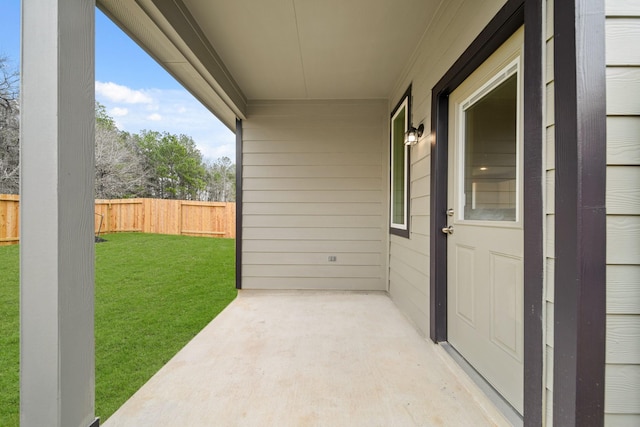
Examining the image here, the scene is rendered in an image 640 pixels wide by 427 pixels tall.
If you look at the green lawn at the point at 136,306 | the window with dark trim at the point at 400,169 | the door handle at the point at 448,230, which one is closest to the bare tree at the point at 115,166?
the green lawn at the point at 136,306

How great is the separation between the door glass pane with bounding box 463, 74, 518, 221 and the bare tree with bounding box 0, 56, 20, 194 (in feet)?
8.54

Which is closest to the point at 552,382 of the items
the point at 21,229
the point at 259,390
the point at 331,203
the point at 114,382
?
the point at 259,390

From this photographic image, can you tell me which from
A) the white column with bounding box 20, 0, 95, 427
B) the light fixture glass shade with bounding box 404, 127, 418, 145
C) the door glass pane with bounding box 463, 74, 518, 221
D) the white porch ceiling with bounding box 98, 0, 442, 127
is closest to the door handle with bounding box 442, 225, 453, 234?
the door glass pane with bounding box 463, 74, 518, 221

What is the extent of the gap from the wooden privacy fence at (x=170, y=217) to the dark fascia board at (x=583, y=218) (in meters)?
8.36

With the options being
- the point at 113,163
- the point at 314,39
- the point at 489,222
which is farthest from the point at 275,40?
the point at 113,163

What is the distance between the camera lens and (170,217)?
888 cm

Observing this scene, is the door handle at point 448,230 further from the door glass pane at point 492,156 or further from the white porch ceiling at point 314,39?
the white porch ceiling at point 314,39

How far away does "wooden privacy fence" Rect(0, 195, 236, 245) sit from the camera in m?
7.53

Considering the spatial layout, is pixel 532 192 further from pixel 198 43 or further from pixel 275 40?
pixel 198 43

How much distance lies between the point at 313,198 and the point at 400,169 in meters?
1.22

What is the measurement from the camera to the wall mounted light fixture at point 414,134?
269 centimetres

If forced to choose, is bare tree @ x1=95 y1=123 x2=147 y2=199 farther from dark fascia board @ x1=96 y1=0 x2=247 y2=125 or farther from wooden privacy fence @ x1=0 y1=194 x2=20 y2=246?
dark fascia board @ x1=96 y1=0 x2=247 y2=125

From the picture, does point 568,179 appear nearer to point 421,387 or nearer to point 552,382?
point 552,382

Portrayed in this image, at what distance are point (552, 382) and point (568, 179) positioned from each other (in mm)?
779
